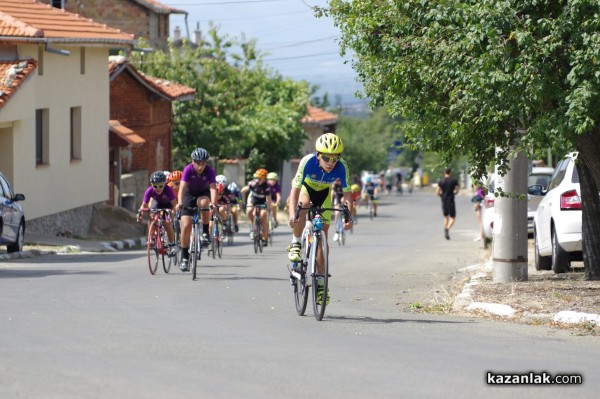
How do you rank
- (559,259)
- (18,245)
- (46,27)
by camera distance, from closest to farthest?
(559,259), (18,245), (46,27)

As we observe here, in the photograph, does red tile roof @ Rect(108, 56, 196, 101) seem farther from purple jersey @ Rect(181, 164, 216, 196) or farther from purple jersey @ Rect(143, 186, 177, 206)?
purple jersey @ Rect(181, 164, 216, 196)

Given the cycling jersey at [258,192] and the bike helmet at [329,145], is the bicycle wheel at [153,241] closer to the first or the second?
the bike helmet at [329,145]

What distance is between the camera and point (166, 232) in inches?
717

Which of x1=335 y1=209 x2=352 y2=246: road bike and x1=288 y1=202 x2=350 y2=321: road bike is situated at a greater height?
x1=288 y1=202 x2=350 y2=321: road bike

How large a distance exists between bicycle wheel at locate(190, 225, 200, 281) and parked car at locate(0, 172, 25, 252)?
6.16m

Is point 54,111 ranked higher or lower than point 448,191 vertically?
higher

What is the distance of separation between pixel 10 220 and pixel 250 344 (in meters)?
14.0

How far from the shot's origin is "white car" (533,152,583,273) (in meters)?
16.1

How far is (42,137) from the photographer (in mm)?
30906

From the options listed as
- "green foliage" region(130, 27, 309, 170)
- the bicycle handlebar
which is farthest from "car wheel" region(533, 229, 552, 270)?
"green foliage" region(130, 27, 309, 170)

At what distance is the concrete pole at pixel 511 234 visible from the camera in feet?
48.1

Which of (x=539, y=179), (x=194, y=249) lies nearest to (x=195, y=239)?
(x=194, y=249)

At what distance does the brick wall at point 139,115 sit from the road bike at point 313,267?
31.0 meters

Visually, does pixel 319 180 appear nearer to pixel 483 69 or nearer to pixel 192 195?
pixel 483 69
